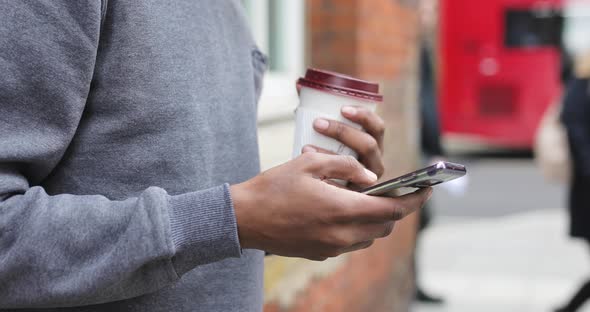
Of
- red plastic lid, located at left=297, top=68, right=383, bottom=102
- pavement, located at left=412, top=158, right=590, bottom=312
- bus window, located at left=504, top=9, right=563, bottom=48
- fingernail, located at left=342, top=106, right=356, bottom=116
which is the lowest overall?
pavement, located at left=412, top=158, right=590, bottom=312

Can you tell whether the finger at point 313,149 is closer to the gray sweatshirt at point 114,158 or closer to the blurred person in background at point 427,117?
the gray sweatshirt at point 114,158

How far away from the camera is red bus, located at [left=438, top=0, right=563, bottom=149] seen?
11.2 meters

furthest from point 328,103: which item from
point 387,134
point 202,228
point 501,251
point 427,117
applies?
point 501,251

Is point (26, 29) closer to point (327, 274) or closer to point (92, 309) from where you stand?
point (92, 309)

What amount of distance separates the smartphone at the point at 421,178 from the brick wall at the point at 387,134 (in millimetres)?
1830

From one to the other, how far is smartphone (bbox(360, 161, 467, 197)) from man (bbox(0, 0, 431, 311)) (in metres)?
0.03

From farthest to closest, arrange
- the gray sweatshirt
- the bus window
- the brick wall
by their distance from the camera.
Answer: the bus window, the brick wall, the gray sweatshirt

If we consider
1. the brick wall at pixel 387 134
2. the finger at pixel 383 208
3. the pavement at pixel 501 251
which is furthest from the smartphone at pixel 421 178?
the pavement at pixel 501 251

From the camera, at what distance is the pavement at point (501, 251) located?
18.9ft

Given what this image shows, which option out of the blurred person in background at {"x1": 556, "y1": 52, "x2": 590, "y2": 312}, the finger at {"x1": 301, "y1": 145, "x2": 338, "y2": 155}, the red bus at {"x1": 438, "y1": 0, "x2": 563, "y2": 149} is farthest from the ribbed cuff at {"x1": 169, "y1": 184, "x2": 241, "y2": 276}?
the red bus at {"x1": 438, "y1": 0, "x2": 563, "y2": 149}

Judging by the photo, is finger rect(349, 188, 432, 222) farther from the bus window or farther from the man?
the bus window

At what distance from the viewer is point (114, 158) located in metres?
1.21

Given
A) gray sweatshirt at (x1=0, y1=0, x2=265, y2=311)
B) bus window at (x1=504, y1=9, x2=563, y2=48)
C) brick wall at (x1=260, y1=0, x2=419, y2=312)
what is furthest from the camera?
bus window at (x1=504, y1=9, x2=563, y2=48)

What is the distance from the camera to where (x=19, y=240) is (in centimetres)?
105
